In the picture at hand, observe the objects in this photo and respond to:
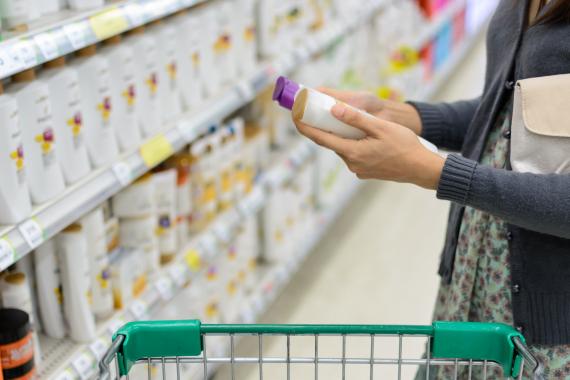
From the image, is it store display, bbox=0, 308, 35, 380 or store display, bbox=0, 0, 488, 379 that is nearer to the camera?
store display, bbox=0, 308, 35, 380

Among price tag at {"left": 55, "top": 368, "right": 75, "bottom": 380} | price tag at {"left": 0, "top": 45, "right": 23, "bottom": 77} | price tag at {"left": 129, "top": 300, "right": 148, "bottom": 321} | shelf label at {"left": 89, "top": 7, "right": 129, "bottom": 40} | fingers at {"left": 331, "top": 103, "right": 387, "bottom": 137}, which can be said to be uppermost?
shelf label at {"left": 89, "top": 7, "right": 129, "bottom": 40}

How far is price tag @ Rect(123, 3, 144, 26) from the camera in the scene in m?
1.73

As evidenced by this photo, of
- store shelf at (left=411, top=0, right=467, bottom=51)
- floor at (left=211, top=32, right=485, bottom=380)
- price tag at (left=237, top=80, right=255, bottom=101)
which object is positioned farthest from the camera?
store shelf at (left=411, top=0, right=467, bottom=51)

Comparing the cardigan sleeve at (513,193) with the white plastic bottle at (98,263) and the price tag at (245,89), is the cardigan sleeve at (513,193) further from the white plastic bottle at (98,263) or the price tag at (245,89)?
the price tag at (245,89)

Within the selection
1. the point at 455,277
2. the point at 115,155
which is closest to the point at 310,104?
the point at 455,277

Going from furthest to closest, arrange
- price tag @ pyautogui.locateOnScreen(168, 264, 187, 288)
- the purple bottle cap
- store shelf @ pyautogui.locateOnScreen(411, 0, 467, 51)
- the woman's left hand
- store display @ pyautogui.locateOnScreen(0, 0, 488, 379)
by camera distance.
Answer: store shelf @ pyautogui.locateOnScreen(411, 0, 467, 51)
price tag @ pyautogui.locateOnScreen(168, 264, 187, 288)
store display @ pyautogui.locateOnScreen(0, 0, 488, 379)
the purple bottle cap
the woman's left hand

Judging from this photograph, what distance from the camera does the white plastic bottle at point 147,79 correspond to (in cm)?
192

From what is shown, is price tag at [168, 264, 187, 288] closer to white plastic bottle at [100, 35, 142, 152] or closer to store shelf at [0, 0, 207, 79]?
white plastic bottle at [100, 35, 142, 152]

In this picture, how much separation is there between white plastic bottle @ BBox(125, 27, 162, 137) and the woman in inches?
26.1

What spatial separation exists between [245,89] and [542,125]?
4.39ft

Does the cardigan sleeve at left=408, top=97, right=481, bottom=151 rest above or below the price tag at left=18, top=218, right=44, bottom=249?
above

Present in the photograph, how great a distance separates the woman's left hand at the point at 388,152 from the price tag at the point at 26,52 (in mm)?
582

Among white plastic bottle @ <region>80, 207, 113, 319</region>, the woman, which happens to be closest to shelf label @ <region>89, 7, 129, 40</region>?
white plastic bottle @ <region>80, 207, 113, 319</region>

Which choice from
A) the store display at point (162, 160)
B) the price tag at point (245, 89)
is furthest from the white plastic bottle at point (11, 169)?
the price tag at point (245, 89)
